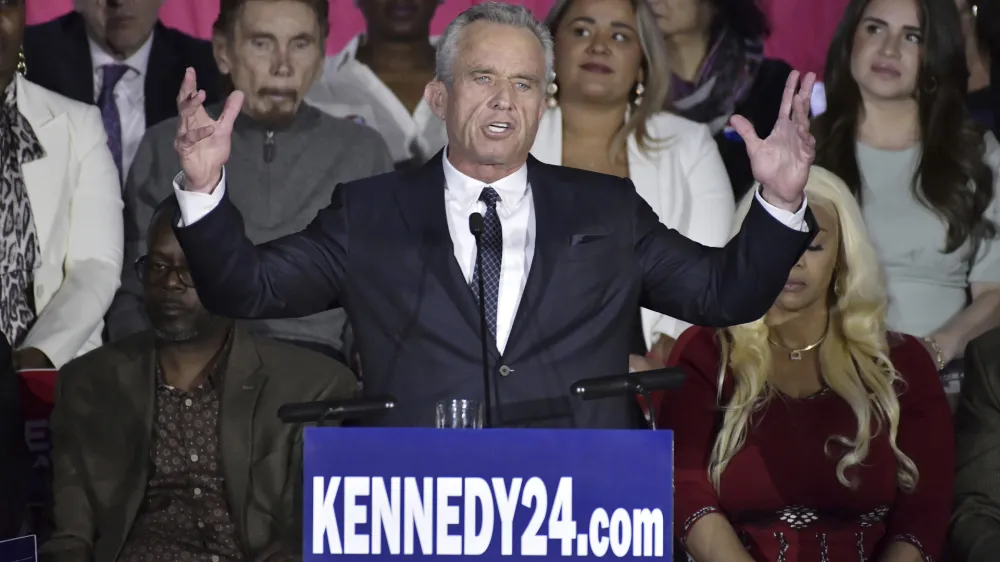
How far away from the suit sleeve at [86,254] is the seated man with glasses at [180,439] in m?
0.29

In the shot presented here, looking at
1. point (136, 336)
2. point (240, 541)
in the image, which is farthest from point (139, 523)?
point (136, 336)

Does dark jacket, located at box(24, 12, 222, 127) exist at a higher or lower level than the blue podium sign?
higher

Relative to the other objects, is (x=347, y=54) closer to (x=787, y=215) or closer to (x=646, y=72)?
(x=646, y=72)

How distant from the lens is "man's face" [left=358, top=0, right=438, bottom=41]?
4.57 m

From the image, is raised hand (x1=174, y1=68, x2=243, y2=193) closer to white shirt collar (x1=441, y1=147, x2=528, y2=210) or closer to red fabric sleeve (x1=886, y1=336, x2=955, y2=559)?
white shirt collar (x1=441, y1=147, x2=528, y2=210)

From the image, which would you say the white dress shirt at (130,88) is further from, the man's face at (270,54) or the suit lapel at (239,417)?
the suit lapel at (239,417)

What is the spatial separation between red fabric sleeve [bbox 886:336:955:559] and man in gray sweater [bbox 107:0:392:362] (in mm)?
1696

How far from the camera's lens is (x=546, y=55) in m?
2.68

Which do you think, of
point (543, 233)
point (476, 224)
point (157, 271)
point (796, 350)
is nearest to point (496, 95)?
point (543, 233)

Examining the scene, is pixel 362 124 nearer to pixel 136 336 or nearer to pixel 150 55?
pixel 150 55

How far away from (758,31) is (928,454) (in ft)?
5.73

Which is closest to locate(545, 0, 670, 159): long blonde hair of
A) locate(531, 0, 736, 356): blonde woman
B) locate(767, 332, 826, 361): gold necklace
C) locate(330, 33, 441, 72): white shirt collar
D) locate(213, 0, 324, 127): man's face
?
locate(531, 0, 736, 356): blonde woman

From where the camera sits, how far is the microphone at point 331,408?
2156 mm

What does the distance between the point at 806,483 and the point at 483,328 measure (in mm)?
1325
